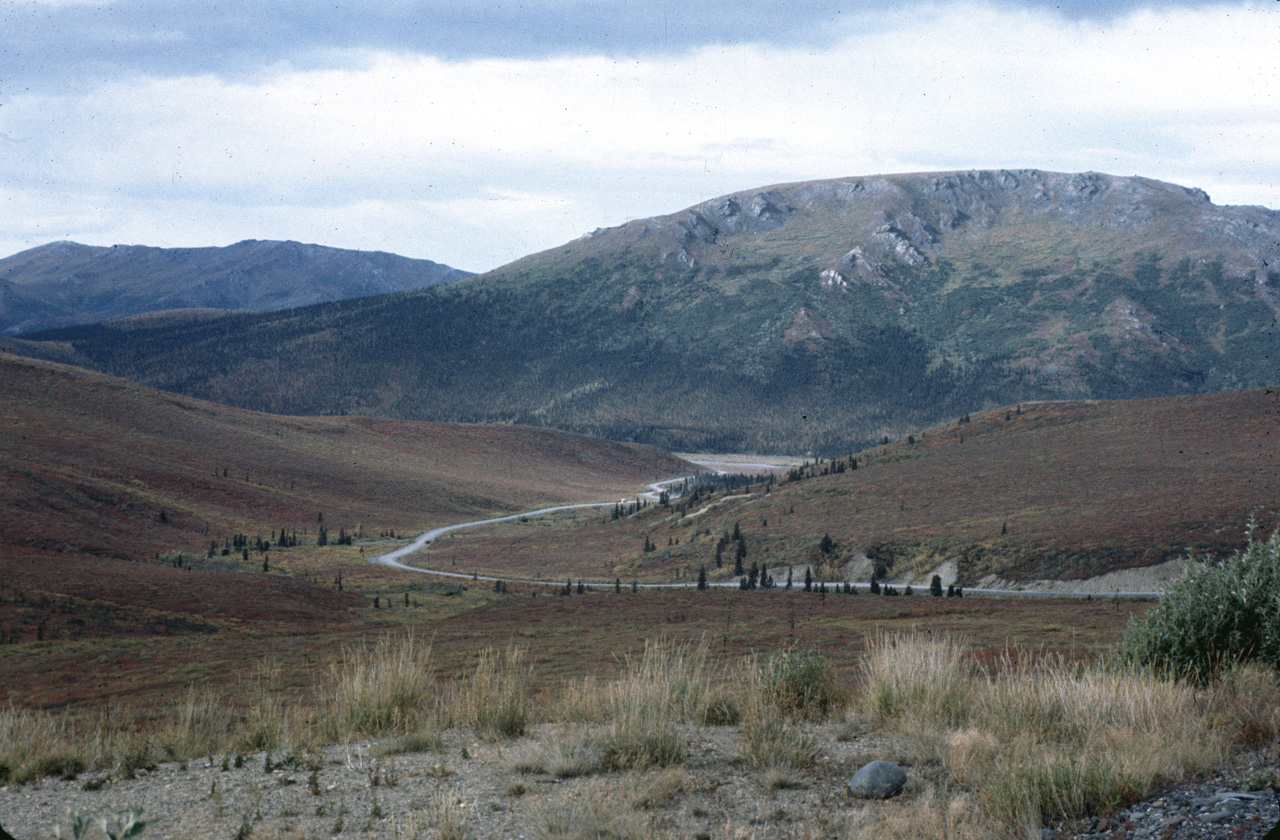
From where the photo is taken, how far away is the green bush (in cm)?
Answer: 1000

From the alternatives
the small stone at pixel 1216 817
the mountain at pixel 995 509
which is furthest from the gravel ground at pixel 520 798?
the mountain at pixel 995 509

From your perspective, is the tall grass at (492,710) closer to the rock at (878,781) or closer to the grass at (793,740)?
the grass at (793,740)

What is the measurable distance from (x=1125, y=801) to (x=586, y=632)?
1963 centimetres

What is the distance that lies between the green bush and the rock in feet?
14.2

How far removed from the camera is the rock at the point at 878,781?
7344mm

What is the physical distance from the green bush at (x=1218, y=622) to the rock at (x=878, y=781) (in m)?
4.33

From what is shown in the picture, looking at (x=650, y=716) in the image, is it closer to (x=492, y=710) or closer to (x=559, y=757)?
(x=559, y=757)

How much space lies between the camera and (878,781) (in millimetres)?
7402

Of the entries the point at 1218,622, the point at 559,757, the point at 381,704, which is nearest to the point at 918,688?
the point at 1218,622

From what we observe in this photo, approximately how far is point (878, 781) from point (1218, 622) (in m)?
5.39

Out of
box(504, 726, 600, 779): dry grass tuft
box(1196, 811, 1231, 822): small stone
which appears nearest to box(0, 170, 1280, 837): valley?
box(504, 726, 600, 779): dry grass tuft

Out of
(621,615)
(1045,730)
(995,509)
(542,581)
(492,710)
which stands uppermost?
(1045,730)

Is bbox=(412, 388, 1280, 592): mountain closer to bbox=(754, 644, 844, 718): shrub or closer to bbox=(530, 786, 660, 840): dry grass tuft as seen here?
bbox=(754, 644, 844, 718): shrub

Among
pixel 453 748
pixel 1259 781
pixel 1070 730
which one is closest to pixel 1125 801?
pixel 1259 781
